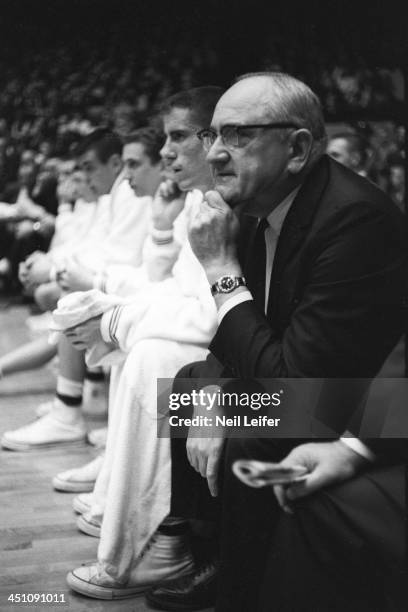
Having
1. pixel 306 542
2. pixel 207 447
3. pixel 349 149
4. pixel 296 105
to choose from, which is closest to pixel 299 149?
pixel 296 105

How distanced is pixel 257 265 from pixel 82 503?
945mm

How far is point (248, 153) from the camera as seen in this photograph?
1470mm

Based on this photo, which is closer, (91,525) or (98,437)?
A: (91,525)

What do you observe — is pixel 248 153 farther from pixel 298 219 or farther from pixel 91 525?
pixel 91 525

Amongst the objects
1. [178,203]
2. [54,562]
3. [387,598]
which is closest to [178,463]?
[54,562]

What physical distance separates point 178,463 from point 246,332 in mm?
453

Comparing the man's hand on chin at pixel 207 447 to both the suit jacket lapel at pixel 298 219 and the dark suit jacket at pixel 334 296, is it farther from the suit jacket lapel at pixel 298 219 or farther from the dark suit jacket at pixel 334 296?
the suit jacket lapel at pixel 298 219

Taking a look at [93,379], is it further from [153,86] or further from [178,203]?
[153,86]

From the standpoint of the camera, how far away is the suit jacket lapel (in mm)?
1447

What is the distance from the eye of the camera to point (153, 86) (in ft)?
7.47

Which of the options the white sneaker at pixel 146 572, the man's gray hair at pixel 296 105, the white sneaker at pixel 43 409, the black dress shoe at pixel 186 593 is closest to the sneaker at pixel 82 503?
the white sneaker at pixel 146 572

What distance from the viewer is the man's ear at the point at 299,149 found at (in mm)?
1464

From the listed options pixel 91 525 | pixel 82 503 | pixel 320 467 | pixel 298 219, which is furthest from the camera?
pixel 82 503

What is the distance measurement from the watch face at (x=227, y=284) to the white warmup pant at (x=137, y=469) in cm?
34
